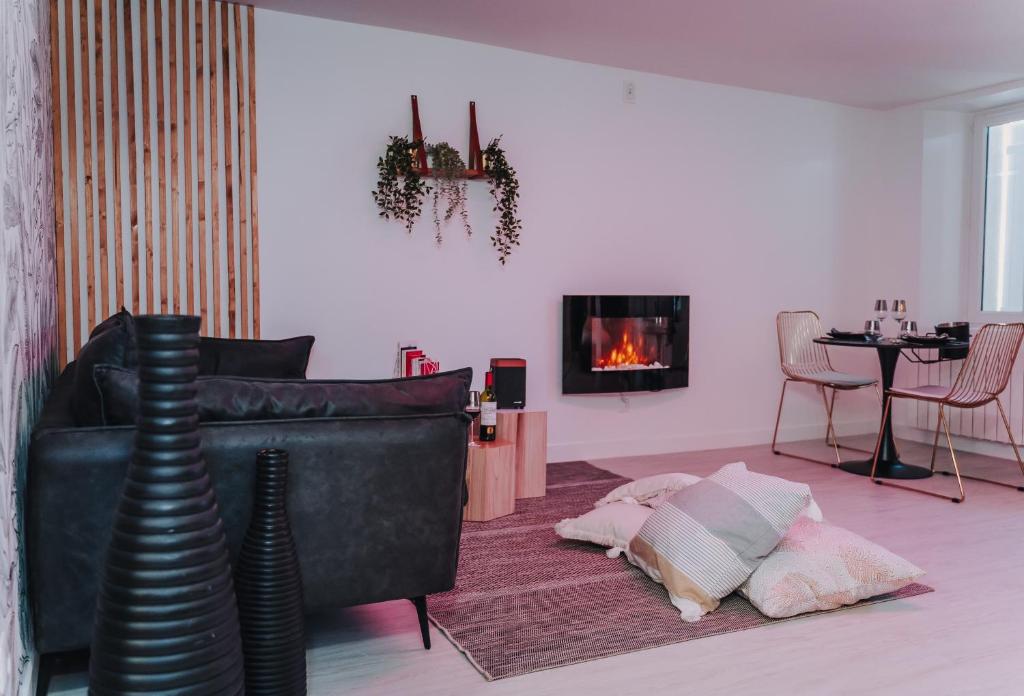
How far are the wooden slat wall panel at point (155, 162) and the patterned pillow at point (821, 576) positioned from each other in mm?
2919

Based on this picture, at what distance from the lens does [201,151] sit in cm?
429

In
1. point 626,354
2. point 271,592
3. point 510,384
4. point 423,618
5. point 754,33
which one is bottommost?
point 423,618

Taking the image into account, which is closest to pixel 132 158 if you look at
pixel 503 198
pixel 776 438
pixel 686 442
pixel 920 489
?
pixel 503 198

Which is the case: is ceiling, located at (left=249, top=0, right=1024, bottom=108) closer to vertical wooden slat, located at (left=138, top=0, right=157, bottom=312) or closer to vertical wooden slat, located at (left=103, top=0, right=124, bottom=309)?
vertical wooden slat, located at (left=138, top=0, right=157, bottom=312)

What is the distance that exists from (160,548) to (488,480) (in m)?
2.66

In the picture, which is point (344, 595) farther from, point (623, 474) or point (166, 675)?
point (623, 474)

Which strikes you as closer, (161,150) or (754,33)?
(161,150)

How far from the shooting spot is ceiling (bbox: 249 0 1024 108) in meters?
4.27

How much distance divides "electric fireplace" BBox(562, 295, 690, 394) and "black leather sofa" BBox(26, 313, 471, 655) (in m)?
2.98

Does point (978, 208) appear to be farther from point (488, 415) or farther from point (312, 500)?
point (312, 500)

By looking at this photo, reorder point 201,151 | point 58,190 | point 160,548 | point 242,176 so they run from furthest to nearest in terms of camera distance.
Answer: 1. point 242,176
2. point 201,151
3. point 58,190
4. point 160,548

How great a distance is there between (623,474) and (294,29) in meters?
3.17

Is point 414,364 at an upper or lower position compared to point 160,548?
upper

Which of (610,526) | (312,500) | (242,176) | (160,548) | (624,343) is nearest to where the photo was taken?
(160,548)
